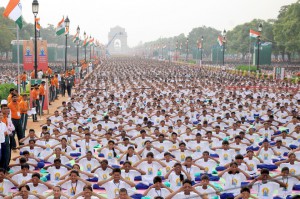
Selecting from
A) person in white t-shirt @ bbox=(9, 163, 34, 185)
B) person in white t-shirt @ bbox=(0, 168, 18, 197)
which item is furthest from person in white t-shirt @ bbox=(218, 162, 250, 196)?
person in white t-shirt @ bbox=(0, 168, 18, 197)

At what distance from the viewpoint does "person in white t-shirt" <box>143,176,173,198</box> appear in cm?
985

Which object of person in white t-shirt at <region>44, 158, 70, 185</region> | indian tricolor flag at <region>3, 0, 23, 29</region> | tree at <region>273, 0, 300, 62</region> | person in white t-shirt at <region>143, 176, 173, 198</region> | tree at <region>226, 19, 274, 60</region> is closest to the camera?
person in white t-shirt at <region>143, 176, 173, 198</region>

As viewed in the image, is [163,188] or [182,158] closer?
[163,188]

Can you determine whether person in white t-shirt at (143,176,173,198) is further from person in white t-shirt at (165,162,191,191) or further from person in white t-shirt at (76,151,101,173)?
person in white t-shirt at (76,151,101,173)

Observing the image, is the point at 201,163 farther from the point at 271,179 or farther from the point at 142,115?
the point at 142,115

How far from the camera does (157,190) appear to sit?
32.4 feet

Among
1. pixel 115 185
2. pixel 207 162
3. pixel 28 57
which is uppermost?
pixel 28 57

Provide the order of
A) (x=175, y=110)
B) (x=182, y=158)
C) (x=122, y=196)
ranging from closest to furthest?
(x=122, y=196) < (x=182, y=158) < (x=175, y=110)

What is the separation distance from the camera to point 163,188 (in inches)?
391

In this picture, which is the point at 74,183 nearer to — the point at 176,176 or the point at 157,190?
the point at 157,190

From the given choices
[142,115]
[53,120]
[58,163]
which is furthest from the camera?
[142,115]

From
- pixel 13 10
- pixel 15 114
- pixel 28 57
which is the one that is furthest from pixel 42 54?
pixel 15 114

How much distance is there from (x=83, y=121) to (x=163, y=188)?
973 centimetres

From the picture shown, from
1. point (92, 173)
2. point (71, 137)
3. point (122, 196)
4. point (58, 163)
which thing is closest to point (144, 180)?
point (92, 173)
